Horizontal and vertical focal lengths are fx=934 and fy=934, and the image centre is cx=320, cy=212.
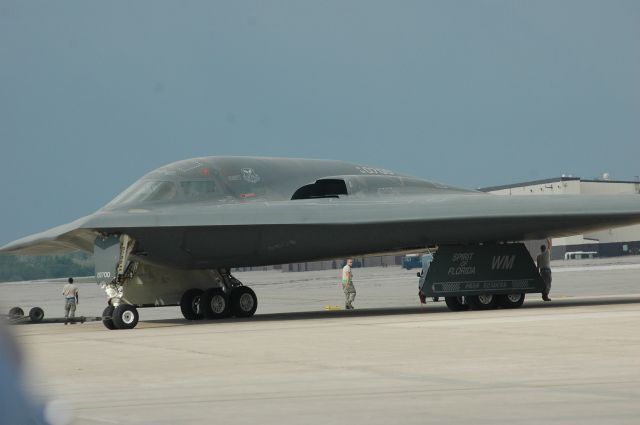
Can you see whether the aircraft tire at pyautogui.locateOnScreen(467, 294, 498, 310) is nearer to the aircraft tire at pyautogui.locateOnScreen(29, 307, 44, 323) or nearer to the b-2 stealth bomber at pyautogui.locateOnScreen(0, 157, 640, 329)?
the b-2 stealth bomber at pyautogui.locateOnScreen(0, 157, 640, 329)

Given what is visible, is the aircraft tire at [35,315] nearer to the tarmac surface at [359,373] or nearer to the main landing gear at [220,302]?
the main landing gear at [220,302]

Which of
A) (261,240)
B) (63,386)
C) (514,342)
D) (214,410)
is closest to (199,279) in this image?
(261,240)

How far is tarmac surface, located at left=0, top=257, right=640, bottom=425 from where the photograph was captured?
20.3 feet

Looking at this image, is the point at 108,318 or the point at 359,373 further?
the point at 108,318

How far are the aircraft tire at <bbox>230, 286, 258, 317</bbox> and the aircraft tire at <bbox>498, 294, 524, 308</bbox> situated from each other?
208 inches

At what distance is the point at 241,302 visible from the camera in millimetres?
20469

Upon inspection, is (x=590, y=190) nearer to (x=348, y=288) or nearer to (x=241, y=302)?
(x=348, y=288)

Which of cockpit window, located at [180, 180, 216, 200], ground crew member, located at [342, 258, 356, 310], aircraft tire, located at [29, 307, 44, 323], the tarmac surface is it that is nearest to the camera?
the tarmac surface

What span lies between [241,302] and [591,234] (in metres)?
66.2

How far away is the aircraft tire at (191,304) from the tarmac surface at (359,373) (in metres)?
4.89

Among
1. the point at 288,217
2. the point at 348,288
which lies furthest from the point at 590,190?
the point at 288,217

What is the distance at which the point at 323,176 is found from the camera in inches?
808

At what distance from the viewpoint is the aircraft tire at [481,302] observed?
19.7m

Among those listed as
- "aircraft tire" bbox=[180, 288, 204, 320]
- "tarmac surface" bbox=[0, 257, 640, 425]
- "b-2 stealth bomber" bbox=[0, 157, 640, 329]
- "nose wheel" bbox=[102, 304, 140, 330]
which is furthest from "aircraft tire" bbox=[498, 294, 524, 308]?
"nose wheel" bbox=[102, 304, 140, 330]
